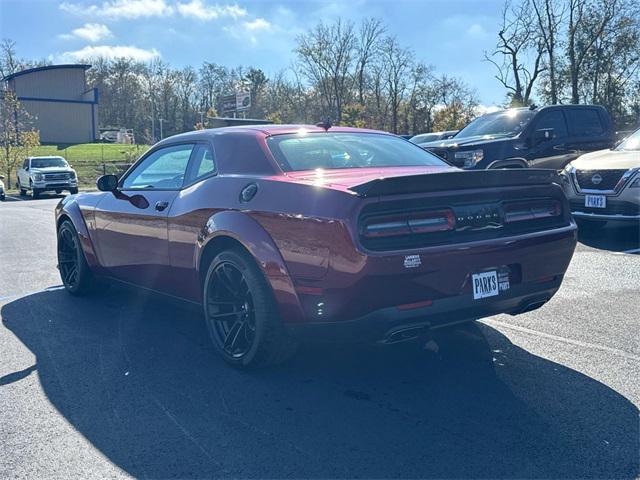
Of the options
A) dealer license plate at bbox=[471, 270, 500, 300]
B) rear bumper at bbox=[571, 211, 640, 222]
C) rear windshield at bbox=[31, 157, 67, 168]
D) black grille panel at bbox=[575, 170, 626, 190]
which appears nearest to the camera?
dealer license plate at bbox=[471, 270, 500, 300]

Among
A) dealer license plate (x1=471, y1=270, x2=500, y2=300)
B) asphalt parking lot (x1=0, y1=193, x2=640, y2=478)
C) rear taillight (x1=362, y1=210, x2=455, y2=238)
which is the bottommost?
asphalt parking lot (x1=0, y1=193, x2=640, y2=478)

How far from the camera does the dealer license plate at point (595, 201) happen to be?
8.15 meters

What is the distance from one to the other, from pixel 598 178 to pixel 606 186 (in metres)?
0.17

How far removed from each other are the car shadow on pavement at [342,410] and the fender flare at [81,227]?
115 cm

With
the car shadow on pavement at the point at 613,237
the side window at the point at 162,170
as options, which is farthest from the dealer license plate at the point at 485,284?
the car shadow on pavement at the point at 613,237

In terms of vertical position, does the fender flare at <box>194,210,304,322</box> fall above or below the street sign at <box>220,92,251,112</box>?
below

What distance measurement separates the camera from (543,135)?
10266mm

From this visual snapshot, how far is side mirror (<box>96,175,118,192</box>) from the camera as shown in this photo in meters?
5.35

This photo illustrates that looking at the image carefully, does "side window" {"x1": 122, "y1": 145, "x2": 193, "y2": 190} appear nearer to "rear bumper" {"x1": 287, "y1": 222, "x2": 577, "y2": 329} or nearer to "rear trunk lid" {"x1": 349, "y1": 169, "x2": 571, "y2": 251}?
"rear bumper" {"x1": 287, "y1": 222, "x2": 577, "y2": 329}

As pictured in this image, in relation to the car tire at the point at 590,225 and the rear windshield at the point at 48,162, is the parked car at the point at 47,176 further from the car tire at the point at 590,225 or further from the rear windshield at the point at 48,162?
the car tire at the point at 590,225

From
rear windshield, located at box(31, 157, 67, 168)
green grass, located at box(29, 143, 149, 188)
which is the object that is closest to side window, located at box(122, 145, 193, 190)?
rear windshield, located at box(31, 157, 67, 168)

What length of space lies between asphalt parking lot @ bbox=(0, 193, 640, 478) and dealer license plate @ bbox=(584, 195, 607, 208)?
10.5 ft

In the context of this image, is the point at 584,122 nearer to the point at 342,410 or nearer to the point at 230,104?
the point at 342,410

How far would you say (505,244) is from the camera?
3.54 m
